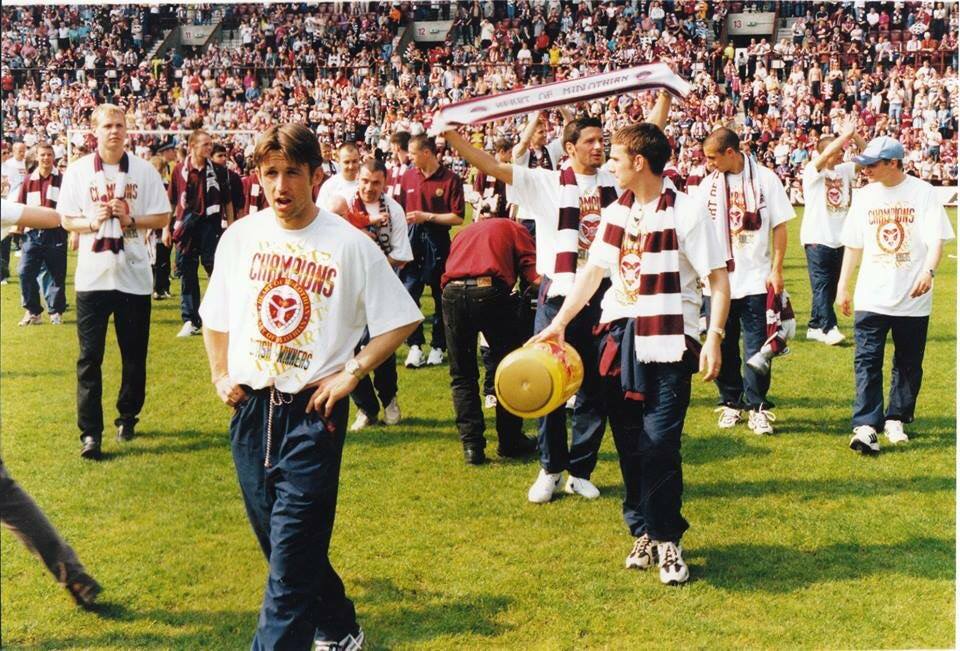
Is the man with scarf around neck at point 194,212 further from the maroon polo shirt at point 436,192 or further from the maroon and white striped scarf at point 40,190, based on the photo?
the maroon polo shirt at point 436,192

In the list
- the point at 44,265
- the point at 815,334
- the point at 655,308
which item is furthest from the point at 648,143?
the point at 44,265

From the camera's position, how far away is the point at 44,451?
661cm

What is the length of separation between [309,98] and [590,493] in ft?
24.6

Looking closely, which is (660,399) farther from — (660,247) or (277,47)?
(277,47)

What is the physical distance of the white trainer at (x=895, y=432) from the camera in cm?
673

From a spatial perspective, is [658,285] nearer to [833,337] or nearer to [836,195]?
[833,337]

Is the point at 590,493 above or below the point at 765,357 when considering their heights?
below

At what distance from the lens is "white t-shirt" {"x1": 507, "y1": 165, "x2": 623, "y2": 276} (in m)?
5.60

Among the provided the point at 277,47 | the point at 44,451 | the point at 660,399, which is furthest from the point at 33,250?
the point at 660,399

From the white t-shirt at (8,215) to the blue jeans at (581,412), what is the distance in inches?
110

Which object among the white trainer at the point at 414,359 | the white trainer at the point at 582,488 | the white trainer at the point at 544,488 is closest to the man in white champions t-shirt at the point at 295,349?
the white trainer at the point at 544,488

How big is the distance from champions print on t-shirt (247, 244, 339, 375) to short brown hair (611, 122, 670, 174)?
1706mm

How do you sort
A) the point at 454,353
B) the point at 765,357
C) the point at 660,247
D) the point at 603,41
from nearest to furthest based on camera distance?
the point at 660,247 → the point at 454,353 → the point at 765,357 → the point at 603,41

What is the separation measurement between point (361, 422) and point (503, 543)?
244cm
